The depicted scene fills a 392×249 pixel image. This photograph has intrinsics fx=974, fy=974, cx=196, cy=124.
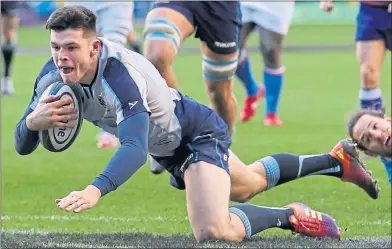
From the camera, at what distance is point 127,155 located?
4.27 meters

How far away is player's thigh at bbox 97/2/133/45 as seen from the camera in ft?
26.9

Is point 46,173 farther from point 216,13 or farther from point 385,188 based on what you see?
point 385,188

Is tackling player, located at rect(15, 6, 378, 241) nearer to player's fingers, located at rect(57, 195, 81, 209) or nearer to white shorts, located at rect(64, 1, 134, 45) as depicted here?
player's fingers, located at rect(57, 195, 81, 209)

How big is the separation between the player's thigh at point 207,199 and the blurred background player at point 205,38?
147 cm

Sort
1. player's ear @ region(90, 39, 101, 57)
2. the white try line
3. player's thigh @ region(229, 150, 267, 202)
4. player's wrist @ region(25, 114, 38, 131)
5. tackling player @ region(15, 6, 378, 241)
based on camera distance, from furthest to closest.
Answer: the white try line → player's thigh @ region(229, 150, 267, 202) → player's wrist @ region(25, 114, 38, 131) → player's ear @ region(90, 39, 101, 57) → tackling player @ region(15, 6, 378, 241)

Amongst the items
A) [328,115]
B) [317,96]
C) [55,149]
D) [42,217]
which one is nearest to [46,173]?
[42,217]

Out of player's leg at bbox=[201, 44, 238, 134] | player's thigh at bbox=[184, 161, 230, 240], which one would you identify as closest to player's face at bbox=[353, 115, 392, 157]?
player's thigh at bbox=[184, 161, 230, 240]

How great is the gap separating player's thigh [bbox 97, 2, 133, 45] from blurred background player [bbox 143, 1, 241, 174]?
4.02 feet

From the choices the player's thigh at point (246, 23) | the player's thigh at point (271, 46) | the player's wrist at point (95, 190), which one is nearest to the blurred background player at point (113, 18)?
the player's thigh at point (246, 23)

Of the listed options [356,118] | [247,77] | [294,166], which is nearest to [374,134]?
[356,118]

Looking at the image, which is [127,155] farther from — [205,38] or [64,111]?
[205,38]

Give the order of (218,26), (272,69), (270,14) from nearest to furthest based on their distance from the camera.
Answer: (218,26) → (270,14) → (272,69)

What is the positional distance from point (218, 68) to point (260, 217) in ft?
6.78

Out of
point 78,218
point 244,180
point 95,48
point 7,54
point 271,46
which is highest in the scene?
point 95,48
